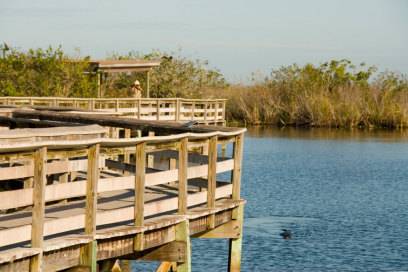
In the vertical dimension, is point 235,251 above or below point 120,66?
below

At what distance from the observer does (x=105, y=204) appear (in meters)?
11.7

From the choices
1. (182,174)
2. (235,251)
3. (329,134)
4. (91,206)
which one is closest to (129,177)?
(91,206)

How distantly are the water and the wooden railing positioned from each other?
7390 millimetres

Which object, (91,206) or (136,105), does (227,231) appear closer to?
(91,206)

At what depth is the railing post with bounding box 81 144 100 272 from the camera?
9.09 meters

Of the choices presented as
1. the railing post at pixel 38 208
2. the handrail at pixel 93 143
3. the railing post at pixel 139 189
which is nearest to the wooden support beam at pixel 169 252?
the railing post at pixel 139 189

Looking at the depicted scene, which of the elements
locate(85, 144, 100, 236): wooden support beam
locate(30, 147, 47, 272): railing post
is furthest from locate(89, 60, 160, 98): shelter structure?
locate(30, 147, 47, 272): railing post

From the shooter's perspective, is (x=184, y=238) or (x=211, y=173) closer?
(x=184, y=238)

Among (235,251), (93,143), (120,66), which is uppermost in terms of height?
(120,66)

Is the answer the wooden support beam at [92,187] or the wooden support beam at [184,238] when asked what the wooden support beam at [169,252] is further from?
the wooden support beam at [92,187]

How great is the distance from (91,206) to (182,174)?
2.01m

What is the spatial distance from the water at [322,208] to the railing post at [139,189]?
9246 mm

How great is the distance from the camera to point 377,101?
63.2 metres

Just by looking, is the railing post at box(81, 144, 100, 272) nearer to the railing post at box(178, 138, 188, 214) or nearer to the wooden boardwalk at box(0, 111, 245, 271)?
the wooden boardwalk at box(0, 111, 245, 271)
